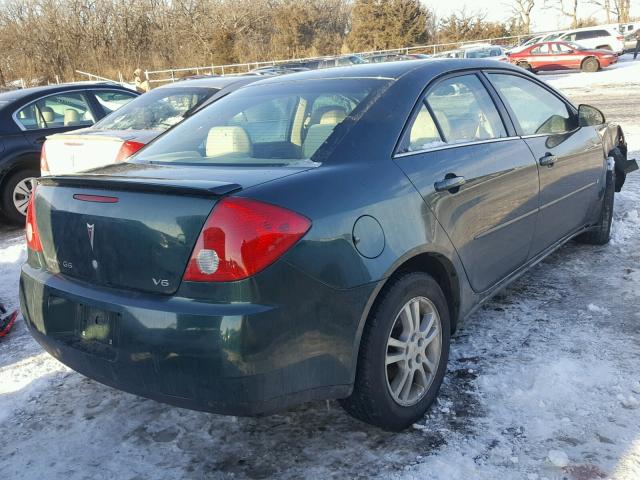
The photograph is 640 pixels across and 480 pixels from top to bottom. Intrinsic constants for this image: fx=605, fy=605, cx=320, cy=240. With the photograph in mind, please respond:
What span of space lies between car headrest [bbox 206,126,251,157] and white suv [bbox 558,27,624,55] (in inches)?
1238

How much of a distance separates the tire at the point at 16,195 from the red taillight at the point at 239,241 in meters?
5.89

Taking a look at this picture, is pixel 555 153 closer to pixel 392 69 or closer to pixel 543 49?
pixel 392 69

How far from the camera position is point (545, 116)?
417 centimetres

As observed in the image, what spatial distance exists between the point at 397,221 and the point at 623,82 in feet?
72.5

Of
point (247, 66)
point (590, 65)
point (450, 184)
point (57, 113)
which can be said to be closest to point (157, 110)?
point (57, 113)

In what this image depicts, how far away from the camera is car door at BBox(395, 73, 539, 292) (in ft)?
9.41

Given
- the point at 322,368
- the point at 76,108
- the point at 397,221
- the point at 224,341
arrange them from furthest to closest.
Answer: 1. the point at 76,108
2. the point at 397,221
3. the point at 322,368
4. the point at 224,341

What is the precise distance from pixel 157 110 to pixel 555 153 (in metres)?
4.20

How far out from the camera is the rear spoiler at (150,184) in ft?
7.27

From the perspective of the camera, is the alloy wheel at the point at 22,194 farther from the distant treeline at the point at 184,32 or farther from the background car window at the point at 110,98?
the distant treeline at the point at 184,32

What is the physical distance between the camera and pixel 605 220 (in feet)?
16.3

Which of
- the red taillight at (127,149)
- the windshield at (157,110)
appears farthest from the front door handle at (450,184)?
the windshield at (157,110)

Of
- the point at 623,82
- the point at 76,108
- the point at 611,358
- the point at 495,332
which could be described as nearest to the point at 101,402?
the point at 495,332

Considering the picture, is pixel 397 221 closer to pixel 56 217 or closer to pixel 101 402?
Result: pixel 56 217
